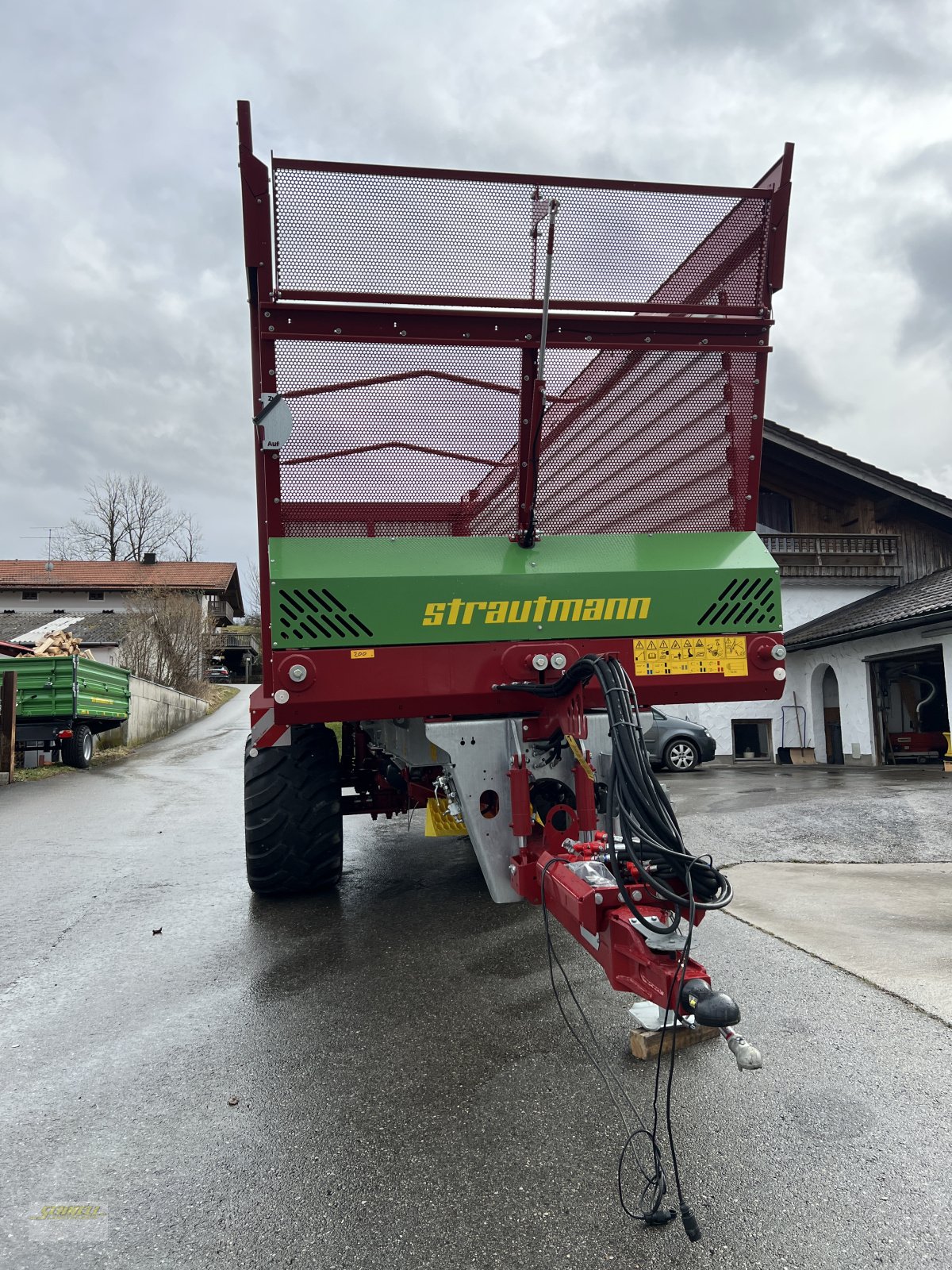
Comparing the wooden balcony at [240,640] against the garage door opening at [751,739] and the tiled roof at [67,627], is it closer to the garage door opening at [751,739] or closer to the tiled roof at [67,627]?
the tiled roof at [67,627]

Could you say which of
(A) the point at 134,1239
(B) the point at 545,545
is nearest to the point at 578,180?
(B) the point at 545,545

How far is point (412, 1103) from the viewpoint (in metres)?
2.54

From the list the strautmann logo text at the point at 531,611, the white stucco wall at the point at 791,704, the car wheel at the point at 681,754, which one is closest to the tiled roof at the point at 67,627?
the white stucco wall at the point at 791,704

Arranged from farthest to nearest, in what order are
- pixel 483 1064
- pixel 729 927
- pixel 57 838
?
pixel 57 838
pixel 729 927
pixel 483 1064

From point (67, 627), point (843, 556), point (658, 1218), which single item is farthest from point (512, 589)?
point (67, 627)

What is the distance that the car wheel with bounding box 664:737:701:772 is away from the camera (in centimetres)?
1380

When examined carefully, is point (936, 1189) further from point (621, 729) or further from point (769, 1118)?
point (621, 729)

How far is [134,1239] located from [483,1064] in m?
1.21

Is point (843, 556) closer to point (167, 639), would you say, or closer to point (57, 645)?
point (57, 645)

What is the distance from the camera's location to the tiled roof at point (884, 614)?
12.2 metres

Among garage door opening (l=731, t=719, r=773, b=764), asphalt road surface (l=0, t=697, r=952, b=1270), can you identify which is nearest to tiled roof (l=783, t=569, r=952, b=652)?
garage door opening (l=731, t=719, r=773, b=764)

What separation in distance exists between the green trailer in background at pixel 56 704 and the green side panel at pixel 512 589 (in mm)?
12506

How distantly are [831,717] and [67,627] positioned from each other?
1231 inches

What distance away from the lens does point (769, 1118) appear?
7.78ft
